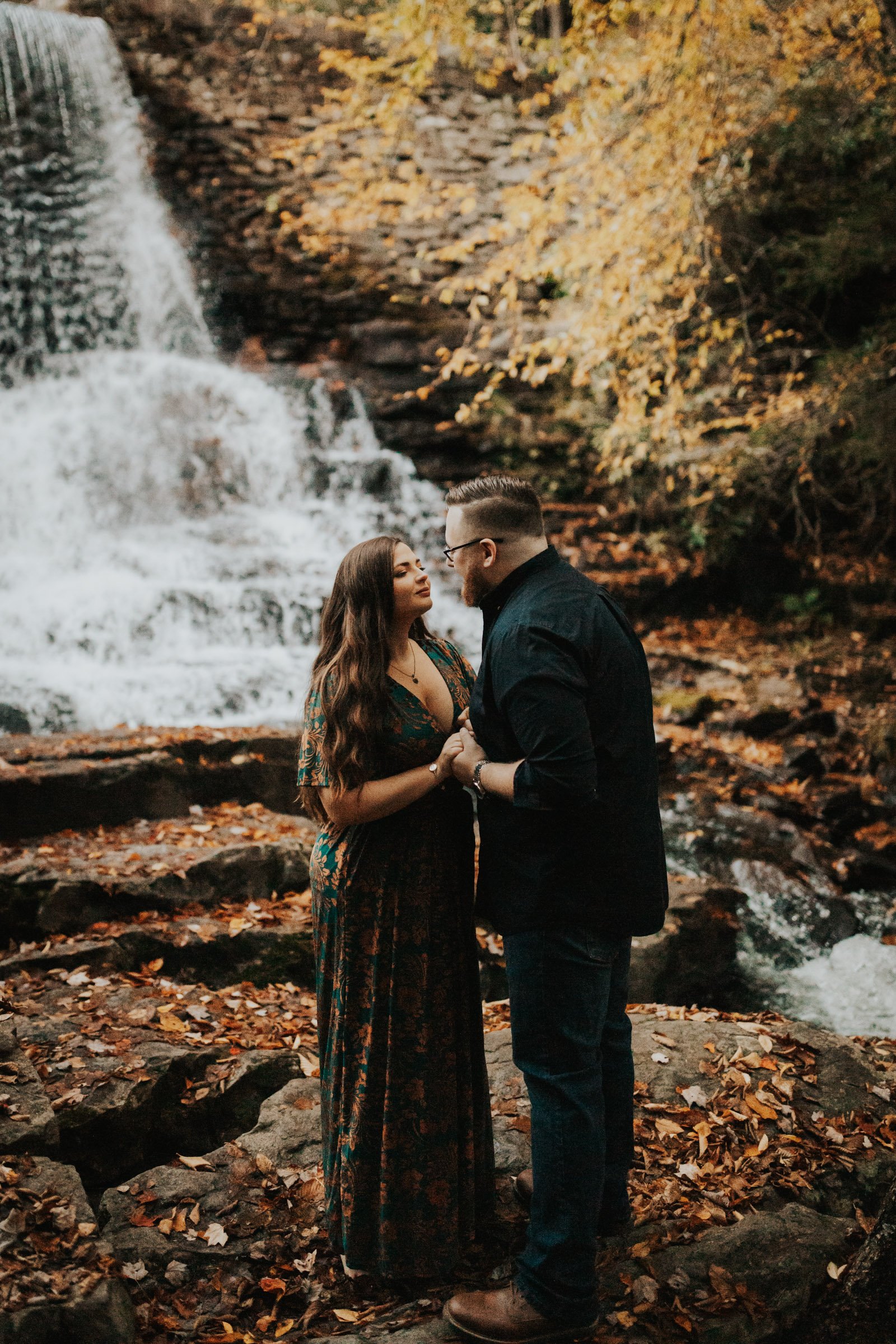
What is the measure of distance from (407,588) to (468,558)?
0.22 m

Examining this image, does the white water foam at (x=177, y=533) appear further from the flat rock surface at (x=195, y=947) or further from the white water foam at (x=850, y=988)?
the white water foam at (x=850, y=988)

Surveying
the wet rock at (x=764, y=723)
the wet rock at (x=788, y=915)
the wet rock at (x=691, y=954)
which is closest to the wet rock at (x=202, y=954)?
the wet rock at (x=691, y=954)

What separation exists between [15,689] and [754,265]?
32.2ft

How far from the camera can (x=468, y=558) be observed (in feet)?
8.19

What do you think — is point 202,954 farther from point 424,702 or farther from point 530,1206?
point 424,702

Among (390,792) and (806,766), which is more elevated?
(390,792)

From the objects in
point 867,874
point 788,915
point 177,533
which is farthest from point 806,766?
point 177,533

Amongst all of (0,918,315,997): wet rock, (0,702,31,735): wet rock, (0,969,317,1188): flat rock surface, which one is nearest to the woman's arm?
(0,969,317,1188): flat rock surface

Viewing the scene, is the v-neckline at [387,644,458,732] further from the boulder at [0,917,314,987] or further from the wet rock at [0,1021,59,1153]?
the boulder at [0,917,314,987]

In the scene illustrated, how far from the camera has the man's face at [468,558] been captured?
2.48 metres

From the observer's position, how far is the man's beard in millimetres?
2502

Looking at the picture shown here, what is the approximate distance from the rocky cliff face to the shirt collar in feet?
41.8

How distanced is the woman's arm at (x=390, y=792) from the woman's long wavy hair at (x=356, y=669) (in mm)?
31

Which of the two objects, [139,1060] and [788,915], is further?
[788,915]
